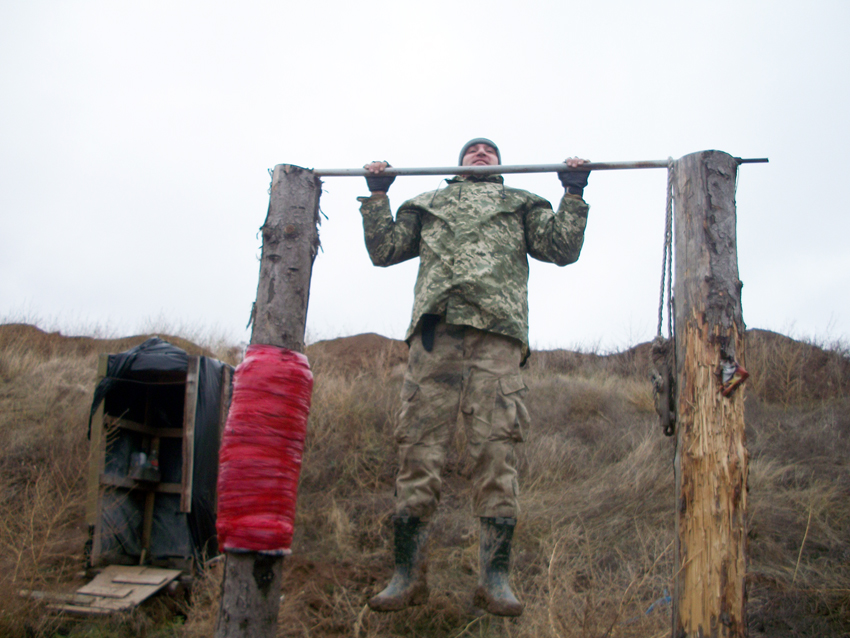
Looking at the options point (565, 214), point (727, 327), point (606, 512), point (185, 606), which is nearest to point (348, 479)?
point (185, 606)

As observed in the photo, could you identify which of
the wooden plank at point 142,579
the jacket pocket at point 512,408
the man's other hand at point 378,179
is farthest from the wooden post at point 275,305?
the wooden plank at point 142,579

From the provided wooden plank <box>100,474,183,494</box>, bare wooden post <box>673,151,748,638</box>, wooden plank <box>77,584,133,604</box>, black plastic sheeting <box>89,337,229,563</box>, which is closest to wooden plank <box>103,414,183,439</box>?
black plastic sheeting <box>89,337,229,563</box>

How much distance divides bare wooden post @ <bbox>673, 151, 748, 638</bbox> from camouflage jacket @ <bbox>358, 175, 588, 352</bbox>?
0.65m

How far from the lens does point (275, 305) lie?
257 cm

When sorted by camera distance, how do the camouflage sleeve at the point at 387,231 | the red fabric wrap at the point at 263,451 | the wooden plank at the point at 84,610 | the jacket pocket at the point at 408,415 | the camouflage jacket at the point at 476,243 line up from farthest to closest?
1. the wooden plank at the point at 84,610
2. the camouflage sleeve at the point at 387,231
3. the camouflage jacket at the point at 476,243
4. the jacket pocket at the point at 408,415
5. the red fabric wrap at the point at 263,451

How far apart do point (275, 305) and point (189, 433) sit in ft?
8.96

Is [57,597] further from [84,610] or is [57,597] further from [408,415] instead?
[408,415]

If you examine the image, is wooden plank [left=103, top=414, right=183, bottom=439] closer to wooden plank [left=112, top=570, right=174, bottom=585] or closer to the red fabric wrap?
wooden plank [left=112, top=570, right=174, bottom=585]

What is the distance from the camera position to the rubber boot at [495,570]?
2.54m

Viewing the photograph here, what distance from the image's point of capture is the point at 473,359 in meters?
3.03

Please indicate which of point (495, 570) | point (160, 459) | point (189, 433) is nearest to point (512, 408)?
point (495, 570)

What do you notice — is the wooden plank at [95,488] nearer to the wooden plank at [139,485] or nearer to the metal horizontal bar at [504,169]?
the wooden plank at [139,485]

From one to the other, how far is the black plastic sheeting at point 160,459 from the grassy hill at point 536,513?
1.20 feet

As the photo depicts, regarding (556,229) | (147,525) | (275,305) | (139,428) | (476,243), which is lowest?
Result: (147,525)
